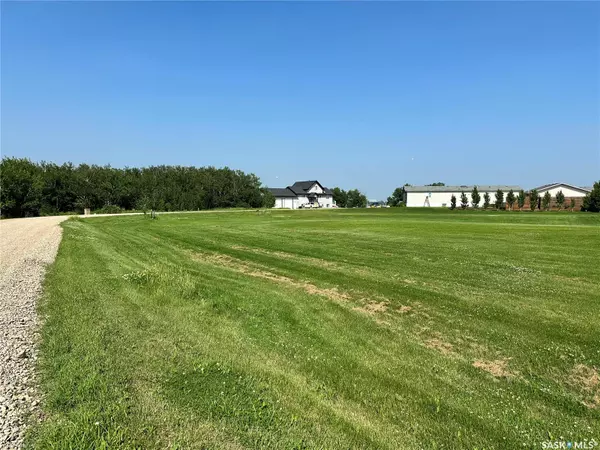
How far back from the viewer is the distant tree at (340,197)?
13979 centimetres

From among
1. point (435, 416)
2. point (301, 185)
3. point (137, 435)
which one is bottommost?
point (435, 416)

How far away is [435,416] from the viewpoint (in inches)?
193

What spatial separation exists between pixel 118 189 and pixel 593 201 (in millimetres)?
101137

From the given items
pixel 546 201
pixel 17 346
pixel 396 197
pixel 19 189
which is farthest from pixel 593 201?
pixel 19 189

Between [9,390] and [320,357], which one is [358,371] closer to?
[320,357]

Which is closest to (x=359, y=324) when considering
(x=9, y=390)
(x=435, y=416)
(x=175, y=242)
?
(x=435, y=416)

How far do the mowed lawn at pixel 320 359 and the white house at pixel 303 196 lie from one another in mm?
116735

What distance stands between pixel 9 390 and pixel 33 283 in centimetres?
707

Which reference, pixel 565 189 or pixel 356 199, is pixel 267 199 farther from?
pixel 565 189

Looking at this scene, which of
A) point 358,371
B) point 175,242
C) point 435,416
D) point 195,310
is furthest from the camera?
point 175,242

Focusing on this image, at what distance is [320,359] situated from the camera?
663 centimetres

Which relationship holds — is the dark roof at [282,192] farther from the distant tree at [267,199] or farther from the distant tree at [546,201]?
the distant tree at [546,201]

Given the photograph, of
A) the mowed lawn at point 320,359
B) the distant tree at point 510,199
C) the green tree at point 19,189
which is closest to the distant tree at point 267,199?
the green tree at point 19,189

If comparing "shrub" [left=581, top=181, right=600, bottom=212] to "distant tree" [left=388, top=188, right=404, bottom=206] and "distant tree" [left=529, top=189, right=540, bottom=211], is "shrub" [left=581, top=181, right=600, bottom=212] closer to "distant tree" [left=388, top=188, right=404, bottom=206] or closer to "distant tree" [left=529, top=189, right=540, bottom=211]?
"distant tree" [left=529, top=189, right=540, bottom=211]
